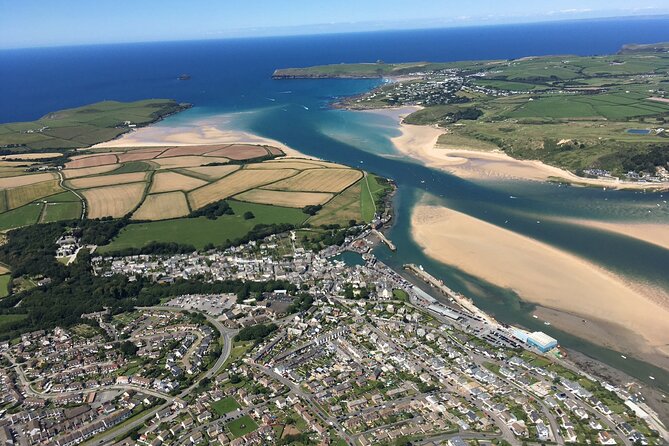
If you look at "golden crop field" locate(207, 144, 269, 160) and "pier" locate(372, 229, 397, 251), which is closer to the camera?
"pier" locate(372, 229, 397, 251)

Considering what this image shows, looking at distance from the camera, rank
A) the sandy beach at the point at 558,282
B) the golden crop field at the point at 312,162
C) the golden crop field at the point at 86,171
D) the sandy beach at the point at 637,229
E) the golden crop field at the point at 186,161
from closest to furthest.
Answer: the sandy beach at the point at 558,282 → the sandy beach at the point at 637,229 → the golden crop field at the point at 86,171 → the golden crop field at the point at 312,162 → the golden crop field at the point at 186,161

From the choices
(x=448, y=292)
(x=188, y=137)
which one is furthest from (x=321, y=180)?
(x=188, y=137)

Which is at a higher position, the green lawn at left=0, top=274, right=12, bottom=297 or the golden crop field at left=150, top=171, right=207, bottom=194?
the golden crop field at left=150, top=171, right=207, bottom=194

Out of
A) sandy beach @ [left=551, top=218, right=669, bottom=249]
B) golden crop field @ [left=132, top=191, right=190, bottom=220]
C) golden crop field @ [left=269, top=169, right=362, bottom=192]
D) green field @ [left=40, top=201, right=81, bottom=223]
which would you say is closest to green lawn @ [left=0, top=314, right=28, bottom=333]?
golden crop field @ [left=132, top=191, right=190, bottom=220]

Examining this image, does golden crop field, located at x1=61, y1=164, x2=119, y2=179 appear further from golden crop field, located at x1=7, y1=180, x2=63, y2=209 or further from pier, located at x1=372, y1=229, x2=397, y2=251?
pier, located at x1=372, y1=229, x2=397, y2=251

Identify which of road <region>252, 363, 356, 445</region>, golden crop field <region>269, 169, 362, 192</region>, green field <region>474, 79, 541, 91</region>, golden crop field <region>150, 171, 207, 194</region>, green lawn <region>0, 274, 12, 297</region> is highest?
green field <region>474, 79, 541, 91</region>

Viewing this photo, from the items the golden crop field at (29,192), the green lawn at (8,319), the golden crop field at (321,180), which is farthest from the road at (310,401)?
the golden crop field at (29,192)

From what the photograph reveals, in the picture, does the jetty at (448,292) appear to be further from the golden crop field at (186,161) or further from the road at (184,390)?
the golden crop field at (186,161)

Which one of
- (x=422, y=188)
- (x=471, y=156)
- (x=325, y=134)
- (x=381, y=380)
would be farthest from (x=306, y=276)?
(x=325, y=134)
